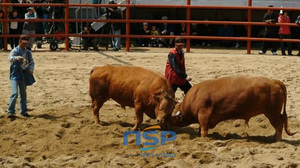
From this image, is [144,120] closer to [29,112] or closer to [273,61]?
[29,112]

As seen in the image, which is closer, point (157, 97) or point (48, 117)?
point (157, 97)

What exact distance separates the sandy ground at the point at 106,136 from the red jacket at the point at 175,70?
0.82 meters

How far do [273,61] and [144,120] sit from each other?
6.60 m

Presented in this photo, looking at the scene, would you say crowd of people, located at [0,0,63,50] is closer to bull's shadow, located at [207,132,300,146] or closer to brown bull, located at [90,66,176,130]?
brown bull, located at [90,66,176,130]

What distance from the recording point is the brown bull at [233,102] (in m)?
9.13

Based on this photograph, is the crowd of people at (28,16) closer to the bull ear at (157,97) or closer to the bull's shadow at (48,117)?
the bull's shadow at (48,117)

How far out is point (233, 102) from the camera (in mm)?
9336

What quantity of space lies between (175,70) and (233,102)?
1445 millimetres

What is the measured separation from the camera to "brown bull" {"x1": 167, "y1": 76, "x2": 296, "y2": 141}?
30.0 feet

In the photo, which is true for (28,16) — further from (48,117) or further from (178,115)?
(178,115)

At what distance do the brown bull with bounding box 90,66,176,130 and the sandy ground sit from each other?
43 cm

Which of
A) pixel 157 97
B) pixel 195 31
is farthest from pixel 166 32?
pixel 157 97

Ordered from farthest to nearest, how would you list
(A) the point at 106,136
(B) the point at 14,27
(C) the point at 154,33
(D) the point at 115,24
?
1. (C) the point at 154,33
2. (D) the point at 115,24
3. (B) the point at 14,27
4. (A) the point at 106,136

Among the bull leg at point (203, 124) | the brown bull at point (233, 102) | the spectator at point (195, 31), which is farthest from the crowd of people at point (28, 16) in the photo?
the bull leg at point (203, 124)
